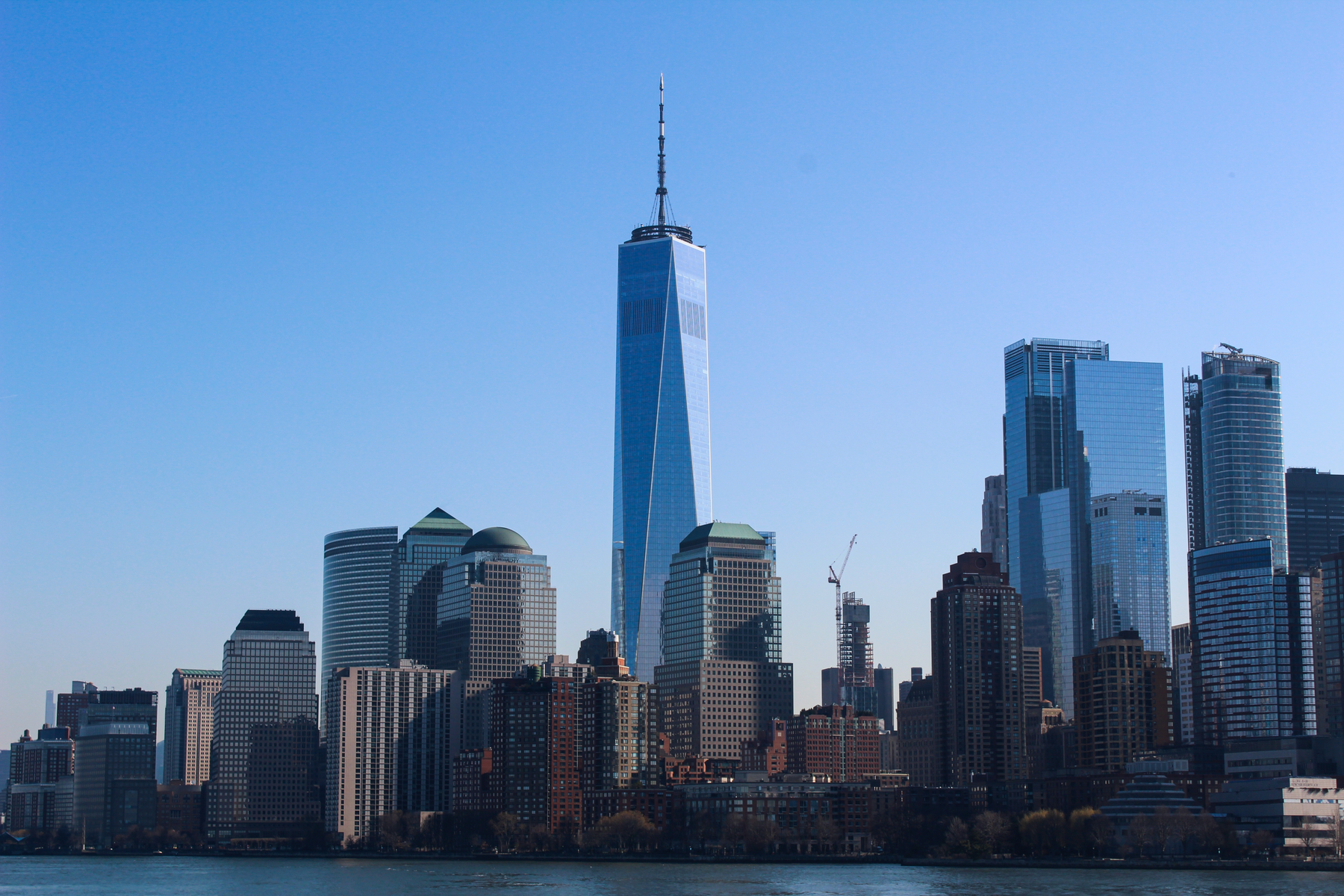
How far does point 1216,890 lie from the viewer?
184 m

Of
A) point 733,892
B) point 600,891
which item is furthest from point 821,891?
point 600,891

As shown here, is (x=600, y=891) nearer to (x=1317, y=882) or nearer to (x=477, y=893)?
(x=477, y=893)

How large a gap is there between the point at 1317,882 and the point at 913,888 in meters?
41.7

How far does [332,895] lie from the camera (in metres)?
199

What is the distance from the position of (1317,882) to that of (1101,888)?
24862 mm

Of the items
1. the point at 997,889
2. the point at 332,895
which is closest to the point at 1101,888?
the point at 997,889

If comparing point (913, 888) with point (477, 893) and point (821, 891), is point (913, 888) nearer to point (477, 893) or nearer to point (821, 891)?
point (821, 891)

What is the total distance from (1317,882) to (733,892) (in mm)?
60961

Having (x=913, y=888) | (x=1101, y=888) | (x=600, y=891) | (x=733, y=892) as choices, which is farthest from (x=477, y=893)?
(x=1101, y=888)

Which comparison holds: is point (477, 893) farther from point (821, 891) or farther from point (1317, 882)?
point (1317, 882)

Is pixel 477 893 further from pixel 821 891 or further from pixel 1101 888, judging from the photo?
pixel 1101 888

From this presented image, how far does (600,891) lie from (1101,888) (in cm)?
5036

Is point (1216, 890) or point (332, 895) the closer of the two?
point (1216, 890)

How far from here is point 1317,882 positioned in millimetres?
195125
